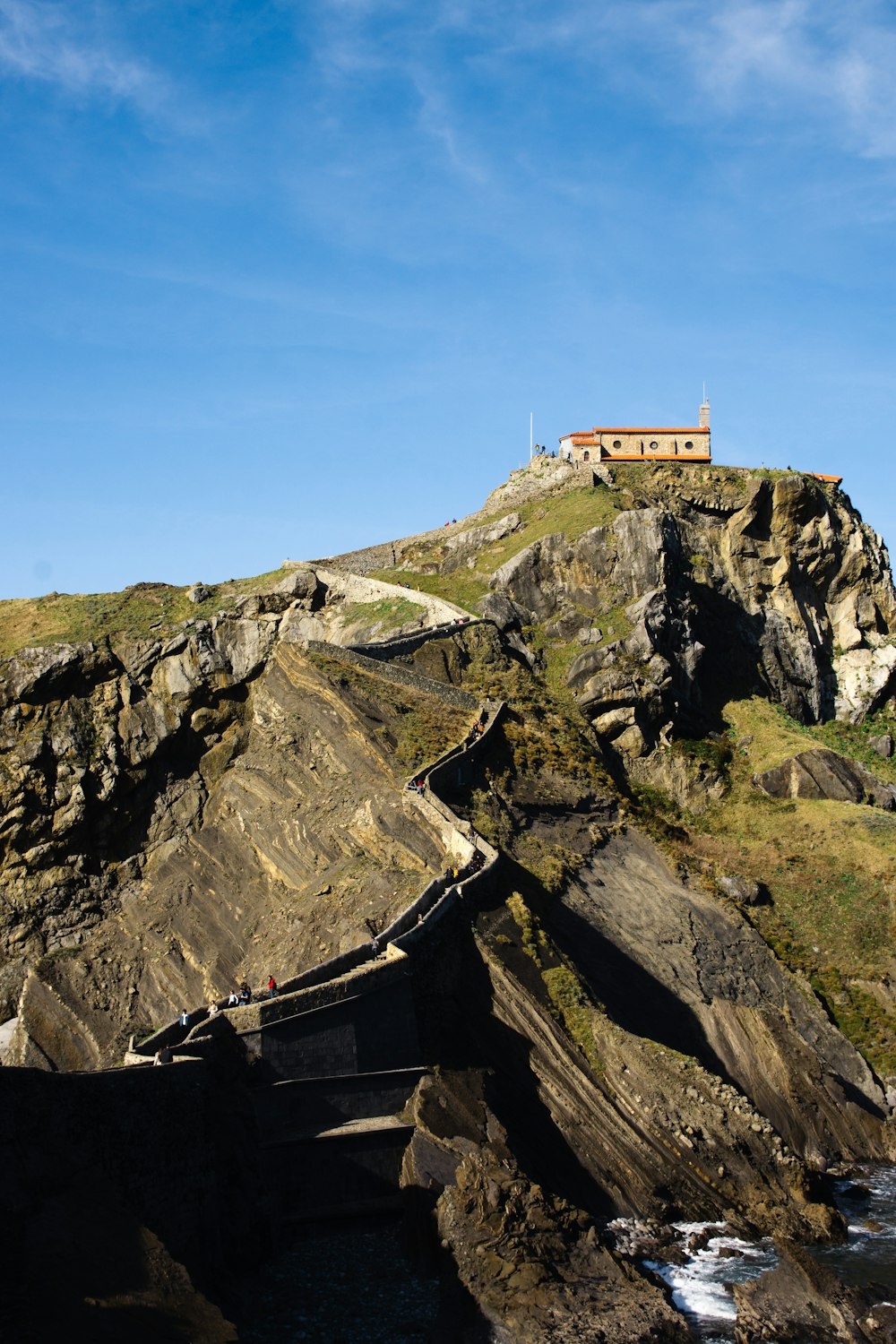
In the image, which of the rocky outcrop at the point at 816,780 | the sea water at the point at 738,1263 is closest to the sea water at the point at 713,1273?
the sea water at the point at 738,1263

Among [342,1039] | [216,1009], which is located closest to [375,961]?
[342,1039]

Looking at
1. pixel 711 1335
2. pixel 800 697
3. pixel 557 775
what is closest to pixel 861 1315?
pixel 711 1335

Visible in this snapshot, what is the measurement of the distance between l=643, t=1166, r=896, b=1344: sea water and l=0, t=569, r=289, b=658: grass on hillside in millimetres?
33218

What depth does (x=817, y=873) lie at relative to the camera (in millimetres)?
50250

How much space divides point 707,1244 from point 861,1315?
447cm

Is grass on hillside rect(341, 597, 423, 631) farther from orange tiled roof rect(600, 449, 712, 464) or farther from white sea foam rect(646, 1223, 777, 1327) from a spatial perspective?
white sea foam rect(646, 1223, 777, 1327)

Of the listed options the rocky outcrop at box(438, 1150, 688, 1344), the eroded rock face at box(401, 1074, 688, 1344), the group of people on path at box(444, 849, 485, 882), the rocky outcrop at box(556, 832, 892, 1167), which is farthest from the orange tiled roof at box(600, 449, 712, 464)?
the rocky outcrop at box(438, 1150, 688, 1344)

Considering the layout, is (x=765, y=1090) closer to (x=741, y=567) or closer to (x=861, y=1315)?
(x=861, y=1315)

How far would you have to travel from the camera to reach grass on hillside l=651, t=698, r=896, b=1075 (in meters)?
45.4

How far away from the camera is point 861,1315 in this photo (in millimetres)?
26531

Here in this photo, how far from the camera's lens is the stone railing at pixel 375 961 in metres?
28.2

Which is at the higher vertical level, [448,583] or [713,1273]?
[448,583]

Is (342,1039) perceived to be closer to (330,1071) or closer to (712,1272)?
(330,1071)

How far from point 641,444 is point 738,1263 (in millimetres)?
48699
